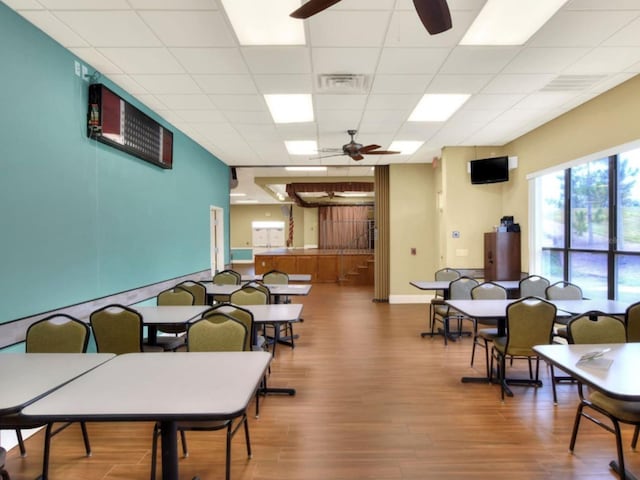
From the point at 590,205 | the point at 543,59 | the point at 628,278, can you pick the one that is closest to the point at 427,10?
the point at 543,59

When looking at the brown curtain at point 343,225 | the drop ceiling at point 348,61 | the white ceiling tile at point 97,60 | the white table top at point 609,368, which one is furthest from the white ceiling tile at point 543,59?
the brown curtain at point 343,225

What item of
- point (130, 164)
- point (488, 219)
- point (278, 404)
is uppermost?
point (130, 164)

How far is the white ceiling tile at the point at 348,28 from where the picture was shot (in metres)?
2.82

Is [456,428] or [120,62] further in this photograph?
[120,62]

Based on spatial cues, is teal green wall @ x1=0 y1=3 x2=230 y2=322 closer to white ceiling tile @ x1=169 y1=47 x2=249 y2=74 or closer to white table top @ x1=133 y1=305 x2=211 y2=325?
white table top @ x1=133 y1=305 x2=211 y2=325

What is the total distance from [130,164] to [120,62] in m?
1.21

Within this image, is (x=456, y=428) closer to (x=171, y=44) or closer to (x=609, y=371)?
(x=609, y=371)

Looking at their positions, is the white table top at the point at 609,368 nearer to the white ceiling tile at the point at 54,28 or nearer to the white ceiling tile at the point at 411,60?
the white ceiling tile at the point at 411,60

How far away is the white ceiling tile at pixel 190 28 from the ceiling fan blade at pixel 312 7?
99 cm

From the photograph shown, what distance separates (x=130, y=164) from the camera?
4.34 meters

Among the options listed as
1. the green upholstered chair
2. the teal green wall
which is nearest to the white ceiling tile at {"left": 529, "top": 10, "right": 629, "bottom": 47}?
the green upholstered chair

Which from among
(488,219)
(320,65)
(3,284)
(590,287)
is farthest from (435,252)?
(3,284)

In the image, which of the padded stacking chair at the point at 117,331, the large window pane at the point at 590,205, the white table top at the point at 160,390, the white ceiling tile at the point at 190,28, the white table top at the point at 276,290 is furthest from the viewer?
the white table top at the point at 276,290

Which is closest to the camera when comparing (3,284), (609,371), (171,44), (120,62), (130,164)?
(609,371)
